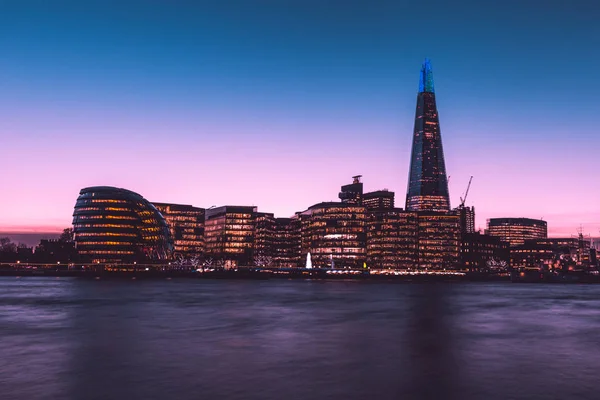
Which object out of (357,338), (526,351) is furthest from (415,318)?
(526,351)

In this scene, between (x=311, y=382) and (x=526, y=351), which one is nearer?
(x=311, y=382)

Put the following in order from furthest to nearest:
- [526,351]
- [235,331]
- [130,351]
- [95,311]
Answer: [95,311] → [235,331] → [526,351] → [130,351]

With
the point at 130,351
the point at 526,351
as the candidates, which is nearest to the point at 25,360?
the point at 130,351

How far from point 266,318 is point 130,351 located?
2690 centimetres

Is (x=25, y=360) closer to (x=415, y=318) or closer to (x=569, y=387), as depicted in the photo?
Result: (x=569, y=387)

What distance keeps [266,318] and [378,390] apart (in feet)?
122

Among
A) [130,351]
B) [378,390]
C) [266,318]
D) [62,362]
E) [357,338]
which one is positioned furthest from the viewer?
[266,318]

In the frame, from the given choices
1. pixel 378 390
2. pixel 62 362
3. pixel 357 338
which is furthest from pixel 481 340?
pixel 62 362

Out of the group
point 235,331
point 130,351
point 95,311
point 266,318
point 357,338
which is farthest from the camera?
point 95,311

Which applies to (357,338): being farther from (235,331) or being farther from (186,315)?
(186,315)

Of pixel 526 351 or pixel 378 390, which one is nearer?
pixel 378 390

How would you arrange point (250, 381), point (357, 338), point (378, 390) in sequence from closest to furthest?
point (378, 390) → point (250, 381) → point (357, 338)

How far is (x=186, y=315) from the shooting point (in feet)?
210

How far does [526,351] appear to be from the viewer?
38.7 meters
